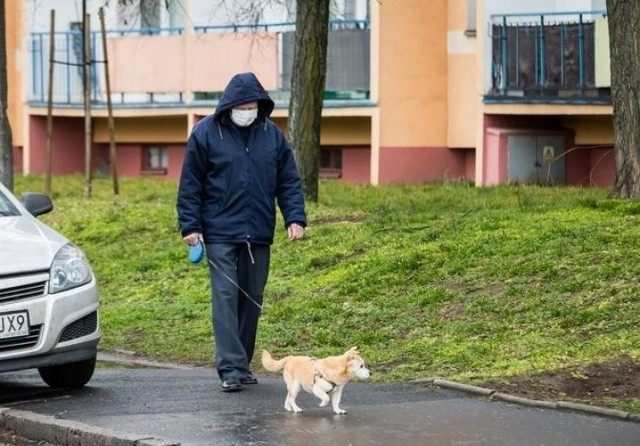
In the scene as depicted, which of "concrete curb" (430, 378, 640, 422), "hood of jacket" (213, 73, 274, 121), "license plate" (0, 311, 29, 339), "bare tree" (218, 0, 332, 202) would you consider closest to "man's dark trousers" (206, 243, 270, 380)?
"hood of jacket" (213, 73, 274, 121)

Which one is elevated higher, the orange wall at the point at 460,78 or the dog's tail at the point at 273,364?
the orange wall at the point at 460,78

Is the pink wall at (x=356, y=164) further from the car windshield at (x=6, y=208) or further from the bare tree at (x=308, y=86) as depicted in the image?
the car windshield at (x=6, y=208)

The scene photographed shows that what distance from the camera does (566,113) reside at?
89.8ft

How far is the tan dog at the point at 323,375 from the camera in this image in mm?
9344

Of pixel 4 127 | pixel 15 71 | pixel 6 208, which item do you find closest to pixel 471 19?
pixel 4 127

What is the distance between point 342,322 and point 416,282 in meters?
1.06

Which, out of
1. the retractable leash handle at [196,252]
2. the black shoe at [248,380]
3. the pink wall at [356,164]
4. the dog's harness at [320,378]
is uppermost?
the pink wall at [356,164]

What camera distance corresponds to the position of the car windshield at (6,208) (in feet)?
38.9

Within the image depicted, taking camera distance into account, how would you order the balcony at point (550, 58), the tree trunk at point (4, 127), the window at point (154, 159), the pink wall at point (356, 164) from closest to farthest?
the tree trunk at point (4, 127) → the balcony at point (550, 58) → the pink wall at point (356, 164) → the window at point (154, 159)

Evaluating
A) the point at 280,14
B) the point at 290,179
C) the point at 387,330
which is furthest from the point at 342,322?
the point at 280,14

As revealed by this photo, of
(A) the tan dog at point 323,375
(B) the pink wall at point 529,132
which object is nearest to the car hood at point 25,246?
(A) the tan dog at point 323,375

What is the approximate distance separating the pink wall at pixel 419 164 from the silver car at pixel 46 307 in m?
19.2

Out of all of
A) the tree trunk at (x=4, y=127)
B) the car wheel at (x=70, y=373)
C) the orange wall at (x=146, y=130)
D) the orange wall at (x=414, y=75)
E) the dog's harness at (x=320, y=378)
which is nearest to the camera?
the dog's harness at (x=320, y=378)

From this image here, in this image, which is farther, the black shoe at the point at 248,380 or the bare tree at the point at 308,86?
the bare tree at the point at 308,86
